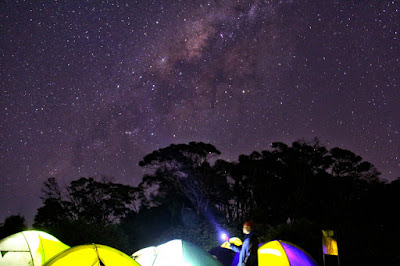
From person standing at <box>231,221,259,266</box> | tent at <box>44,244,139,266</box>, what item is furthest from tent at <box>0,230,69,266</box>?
person standing at <box>231,221,259,266</box>

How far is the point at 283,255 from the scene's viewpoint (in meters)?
6.63

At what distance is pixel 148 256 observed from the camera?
6.02 metres

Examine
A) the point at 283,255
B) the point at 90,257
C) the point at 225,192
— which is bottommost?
the point at 283,255

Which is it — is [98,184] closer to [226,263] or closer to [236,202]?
[236,202]

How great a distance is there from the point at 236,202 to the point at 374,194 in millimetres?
10061

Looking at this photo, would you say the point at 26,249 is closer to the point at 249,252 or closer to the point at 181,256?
the point at 181,256

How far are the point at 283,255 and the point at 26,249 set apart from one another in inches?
234

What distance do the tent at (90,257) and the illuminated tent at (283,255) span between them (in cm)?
362

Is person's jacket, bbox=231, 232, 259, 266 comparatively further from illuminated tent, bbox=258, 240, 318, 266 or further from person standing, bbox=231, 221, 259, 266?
illuminated tent, bbox=258, 240, 318, 266

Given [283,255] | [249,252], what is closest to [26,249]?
[249,252]

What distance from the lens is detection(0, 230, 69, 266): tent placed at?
6.49 meters

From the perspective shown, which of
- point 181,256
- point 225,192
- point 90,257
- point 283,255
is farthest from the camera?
point 225,192

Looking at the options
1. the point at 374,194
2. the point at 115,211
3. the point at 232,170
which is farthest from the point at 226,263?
the point at 115,211

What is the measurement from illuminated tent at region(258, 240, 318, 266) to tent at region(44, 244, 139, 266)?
3.62 m
